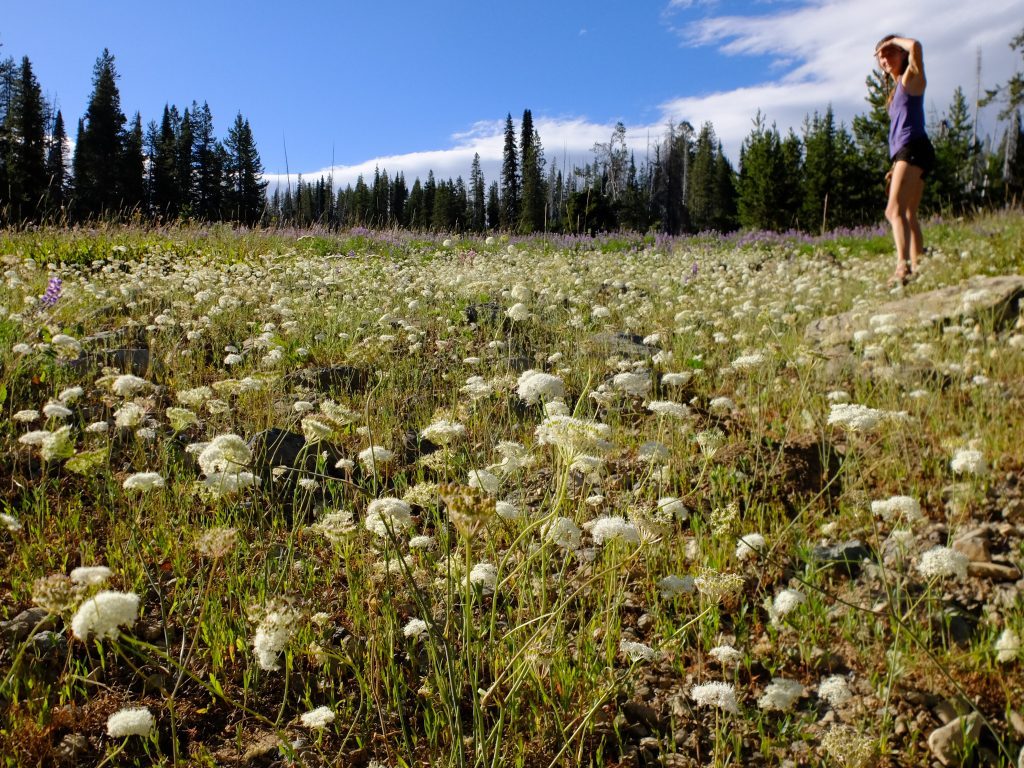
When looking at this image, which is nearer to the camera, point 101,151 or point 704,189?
point 101,151

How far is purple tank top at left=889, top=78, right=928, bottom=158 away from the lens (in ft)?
23.8

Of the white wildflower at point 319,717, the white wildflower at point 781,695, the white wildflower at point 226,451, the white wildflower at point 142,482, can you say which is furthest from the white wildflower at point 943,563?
the white wildflower at point 142,482

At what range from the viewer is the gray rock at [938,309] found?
5.50 meters

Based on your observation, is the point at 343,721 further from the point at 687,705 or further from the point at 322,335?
the point at 322,335

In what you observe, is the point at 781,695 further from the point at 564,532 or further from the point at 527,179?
the point at 527,179

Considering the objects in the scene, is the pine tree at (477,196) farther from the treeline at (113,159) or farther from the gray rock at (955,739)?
the gray rock at (955,739)

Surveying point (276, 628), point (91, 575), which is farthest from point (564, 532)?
point (91, 575)

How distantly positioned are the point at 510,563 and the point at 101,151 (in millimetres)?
67408

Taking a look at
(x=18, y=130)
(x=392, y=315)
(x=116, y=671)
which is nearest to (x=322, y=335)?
(x=392, y=315)

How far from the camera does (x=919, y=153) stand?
721 centimetres

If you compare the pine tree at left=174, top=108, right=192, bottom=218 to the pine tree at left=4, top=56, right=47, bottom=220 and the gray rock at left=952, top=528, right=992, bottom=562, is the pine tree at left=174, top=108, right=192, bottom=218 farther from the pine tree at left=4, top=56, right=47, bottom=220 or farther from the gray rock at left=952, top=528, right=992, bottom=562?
the gray rock at left=952, top=528, right=992, bottom=562

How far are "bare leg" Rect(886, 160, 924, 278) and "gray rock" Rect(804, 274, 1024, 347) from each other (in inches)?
46.1

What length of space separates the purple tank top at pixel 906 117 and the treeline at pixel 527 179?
8.97 meters

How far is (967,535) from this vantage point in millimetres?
2828
